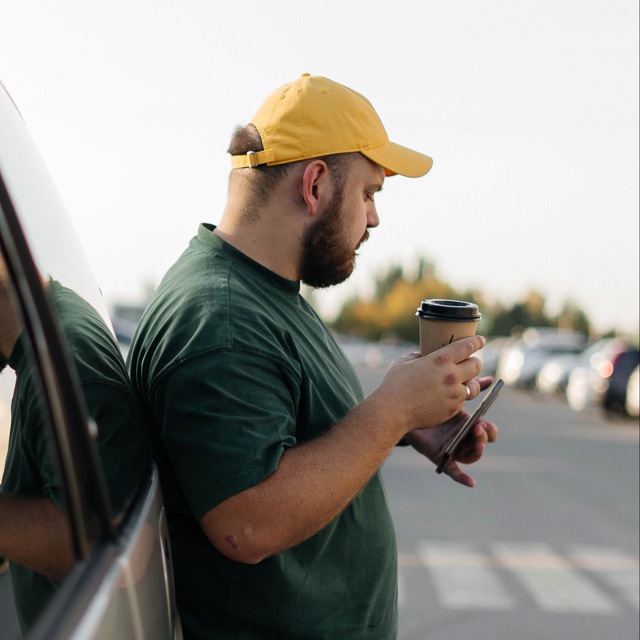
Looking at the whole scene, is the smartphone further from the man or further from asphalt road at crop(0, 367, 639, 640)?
asphalt road at crop(0, 367, 639, 640)

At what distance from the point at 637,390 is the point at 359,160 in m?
14.0

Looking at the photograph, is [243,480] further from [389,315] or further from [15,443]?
[389,315]

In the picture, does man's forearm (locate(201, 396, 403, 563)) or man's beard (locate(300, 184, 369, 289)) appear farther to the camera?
man's beard (locate(300, 184, 369, 289))

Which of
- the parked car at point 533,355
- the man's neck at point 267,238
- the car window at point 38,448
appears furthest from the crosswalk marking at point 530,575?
the parked car at point 533,355

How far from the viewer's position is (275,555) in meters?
1.75

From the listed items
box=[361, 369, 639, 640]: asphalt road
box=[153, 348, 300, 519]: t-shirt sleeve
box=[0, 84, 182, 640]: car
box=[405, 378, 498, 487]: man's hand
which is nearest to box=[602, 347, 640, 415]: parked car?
box=[361, 369, 639, 640]: asphalt road

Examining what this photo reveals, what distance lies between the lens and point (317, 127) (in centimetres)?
205

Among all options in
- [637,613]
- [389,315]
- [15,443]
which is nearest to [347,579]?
[15,443]

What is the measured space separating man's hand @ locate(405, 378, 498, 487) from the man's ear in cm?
78

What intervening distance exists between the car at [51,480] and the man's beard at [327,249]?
714 millimetres

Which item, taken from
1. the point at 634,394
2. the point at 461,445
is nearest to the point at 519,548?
the point at 461,445

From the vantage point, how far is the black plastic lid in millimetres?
2135

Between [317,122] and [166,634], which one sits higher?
[317,122]

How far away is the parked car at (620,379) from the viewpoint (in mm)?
15945
